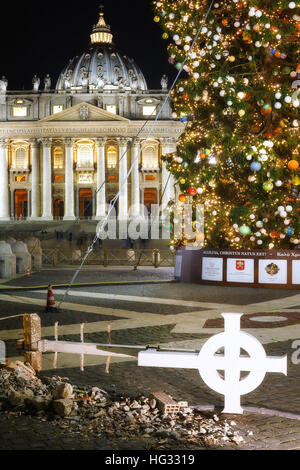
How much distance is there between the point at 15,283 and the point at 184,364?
15.5 meters

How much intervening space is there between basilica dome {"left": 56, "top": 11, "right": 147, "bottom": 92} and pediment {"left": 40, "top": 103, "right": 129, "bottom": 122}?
→ 2613 cm

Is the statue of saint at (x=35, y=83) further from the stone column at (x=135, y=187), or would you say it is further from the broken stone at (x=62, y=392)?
the broken stone at (x=62, y=392)

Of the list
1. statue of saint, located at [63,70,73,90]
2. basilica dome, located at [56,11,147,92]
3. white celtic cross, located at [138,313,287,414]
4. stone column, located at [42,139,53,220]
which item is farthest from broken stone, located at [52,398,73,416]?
statue of saint, located at [63,70,73,90]

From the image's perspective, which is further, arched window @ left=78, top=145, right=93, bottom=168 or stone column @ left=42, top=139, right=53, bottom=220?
arched window @ left=78, top=145, right=93, bottom=168

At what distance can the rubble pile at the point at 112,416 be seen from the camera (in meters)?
5.18

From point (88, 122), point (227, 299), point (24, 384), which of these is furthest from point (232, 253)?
point (88, 122)

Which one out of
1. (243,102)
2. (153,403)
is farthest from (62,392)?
(243,102)

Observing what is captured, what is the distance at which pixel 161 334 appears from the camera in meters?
10.3

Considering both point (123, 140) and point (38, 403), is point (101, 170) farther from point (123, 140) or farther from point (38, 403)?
point (38, 403)

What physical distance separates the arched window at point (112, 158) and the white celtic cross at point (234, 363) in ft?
246

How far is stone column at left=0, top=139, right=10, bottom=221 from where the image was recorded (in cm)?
7881

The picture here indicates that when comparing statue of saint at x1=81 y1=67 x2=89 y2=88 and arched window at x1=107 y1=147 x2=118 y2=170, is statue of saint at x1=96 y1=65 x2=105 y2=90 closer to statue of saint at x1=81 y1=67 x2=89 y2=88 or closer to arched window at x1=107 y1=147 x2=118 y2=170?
statue of saint at x1=81 y1=67 x2=89 y2=88

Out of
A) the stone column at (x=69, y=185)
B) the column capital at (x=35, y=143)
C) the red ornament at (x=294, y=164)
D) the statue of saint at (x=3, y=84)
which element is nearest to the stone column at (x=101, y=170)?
the stone column at (x=69, y=185)

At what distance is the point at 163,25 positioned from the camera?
15.6 m
